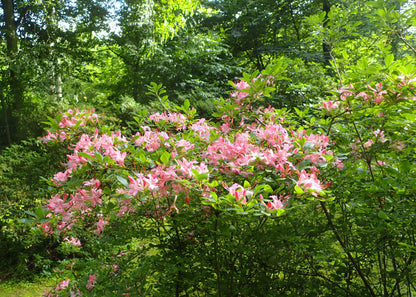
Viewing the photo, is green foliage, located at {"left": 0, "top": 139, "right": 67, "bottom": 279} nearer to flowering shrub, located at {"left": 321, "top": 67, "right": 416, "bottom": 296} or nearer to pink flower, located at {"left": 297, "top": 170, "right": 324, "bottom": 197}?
flowering shrub, located at {"left": 321, "top": 67, "right": 416, "bottom": 296}

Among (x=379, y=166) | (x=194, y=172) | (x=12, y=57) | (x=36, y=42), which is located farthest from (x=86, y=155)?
(x=36, y=42)

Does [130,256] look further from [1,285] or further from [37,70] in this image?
[37,70]

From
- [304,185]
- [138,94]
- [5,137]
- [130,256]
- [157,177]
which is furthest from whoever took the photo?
[138,94]

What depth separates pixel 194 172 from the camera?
43.0 inches

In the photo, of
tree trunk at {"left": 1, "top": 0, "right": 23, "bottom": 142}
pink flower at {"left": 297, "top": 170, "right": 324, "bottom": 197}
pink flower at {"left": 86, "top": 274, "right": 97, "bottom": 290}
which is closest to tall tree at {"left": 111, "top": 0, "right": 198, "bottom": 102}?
tree trunk at {"left": 1, "top": 0, "right": 23, "bottom": 142}

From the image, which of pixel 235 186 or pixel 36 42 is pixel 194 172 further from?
pixel 36 42

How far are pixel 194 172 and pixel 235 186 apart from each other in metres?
0.16

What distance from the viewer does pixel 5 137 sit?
22.3ft

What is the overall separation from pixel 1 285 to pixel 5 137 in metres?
3.78

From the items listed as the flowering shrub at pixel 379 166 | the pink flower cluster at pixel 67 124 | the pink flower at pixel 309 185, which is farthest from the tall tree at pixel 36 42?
the pink flower at pixel 309 185

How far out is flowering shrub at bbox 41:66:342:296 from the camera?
1133 mm

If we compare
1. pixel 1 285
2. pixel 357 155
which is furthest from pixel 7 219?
pixel 357 155

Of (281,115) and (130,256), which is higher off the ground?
(281,115)

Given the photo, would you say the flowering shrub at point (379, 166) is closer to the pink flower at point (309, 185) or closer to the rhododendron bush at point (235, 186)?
the rhododendron bush at point (235, 186)
